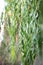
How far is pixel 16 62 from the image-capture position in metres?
1.48

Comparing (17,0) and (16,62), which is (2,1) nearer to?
(17,0)

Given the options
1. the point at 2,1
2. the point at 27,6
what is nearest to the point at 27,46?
the point at 27,6

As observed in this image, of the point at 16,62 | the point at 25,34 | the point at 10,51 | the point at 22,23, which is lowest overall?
the point at 16,62

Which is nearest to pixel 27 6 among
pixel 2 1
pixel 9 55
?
pixel 2 1

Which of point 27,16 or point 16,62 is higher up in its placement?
point 27,16

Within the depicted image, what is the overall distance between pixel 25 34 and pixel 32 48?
0.16 m

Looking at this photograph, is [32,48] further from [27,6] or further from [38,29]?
[27,6]

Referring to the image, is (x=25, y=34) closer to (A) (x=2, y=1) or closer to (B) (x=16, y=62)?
(B) (x=16, y=62)

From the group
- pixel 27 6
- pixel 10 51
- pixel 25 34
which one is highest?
pixel 27 6

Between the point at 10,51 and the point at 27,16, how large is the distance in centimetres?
40

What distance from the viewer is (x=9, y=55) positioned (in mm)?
1471

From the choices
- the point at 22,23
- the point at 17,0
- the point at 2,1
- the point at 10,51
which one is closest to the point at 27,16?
the point at 22,23

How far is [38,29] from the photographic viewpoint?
1.50 metres

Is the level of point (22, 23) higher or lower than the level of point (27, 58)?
higher
